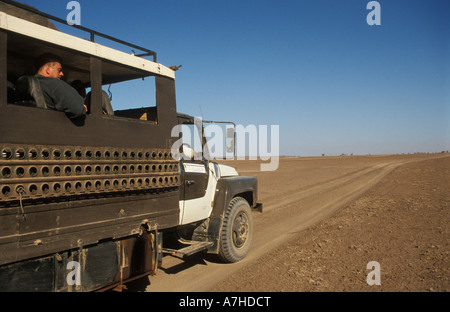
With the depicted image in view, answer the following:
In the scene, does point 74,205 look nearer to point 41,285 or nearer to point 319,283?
point 41,285

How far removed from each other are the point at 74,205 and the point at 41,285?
2.38 ft

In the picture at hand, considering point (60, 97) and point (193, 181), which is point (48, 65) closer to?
point (60, 97)

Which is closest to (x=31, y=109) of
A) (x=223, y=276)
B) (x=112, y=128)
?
(x=112, y=128)

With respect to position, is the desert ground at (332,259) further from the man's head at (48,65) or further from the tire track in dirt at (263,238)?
the man's head at (48,65)

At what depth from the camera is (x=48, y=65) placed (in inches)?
122

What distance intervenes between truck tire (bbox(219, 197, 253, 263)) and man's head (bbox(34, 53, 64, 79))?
3249mm

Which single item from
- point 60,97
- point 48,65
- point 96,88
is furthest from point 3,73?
point 96,88

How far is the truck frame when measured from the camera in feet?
8.36

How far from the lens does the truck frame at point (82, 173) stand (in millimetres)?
2549

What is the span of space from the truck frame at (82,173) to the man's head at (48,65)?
0.08 m

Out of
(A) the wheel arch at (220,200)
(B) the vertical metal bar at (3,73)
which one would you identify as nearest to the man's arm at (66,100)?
(B) the vertical metal bar at (3,73)

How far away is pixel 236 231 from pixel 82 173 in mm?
3149

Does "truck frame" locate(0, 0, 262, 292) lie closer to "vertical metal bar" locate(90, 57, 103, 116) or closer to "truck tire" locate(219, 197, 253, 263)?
"vertical metal bar" locate(90, 57, 103, 116)

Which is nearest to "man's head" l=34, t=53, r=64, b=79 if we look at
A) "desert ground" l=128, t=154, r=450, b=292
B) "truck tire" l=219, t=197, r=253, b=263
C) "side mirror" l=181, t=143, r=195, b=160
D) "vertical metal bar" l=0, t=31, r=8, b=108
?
"vertical metal bar" l=0, t=31, r=8, b=108
